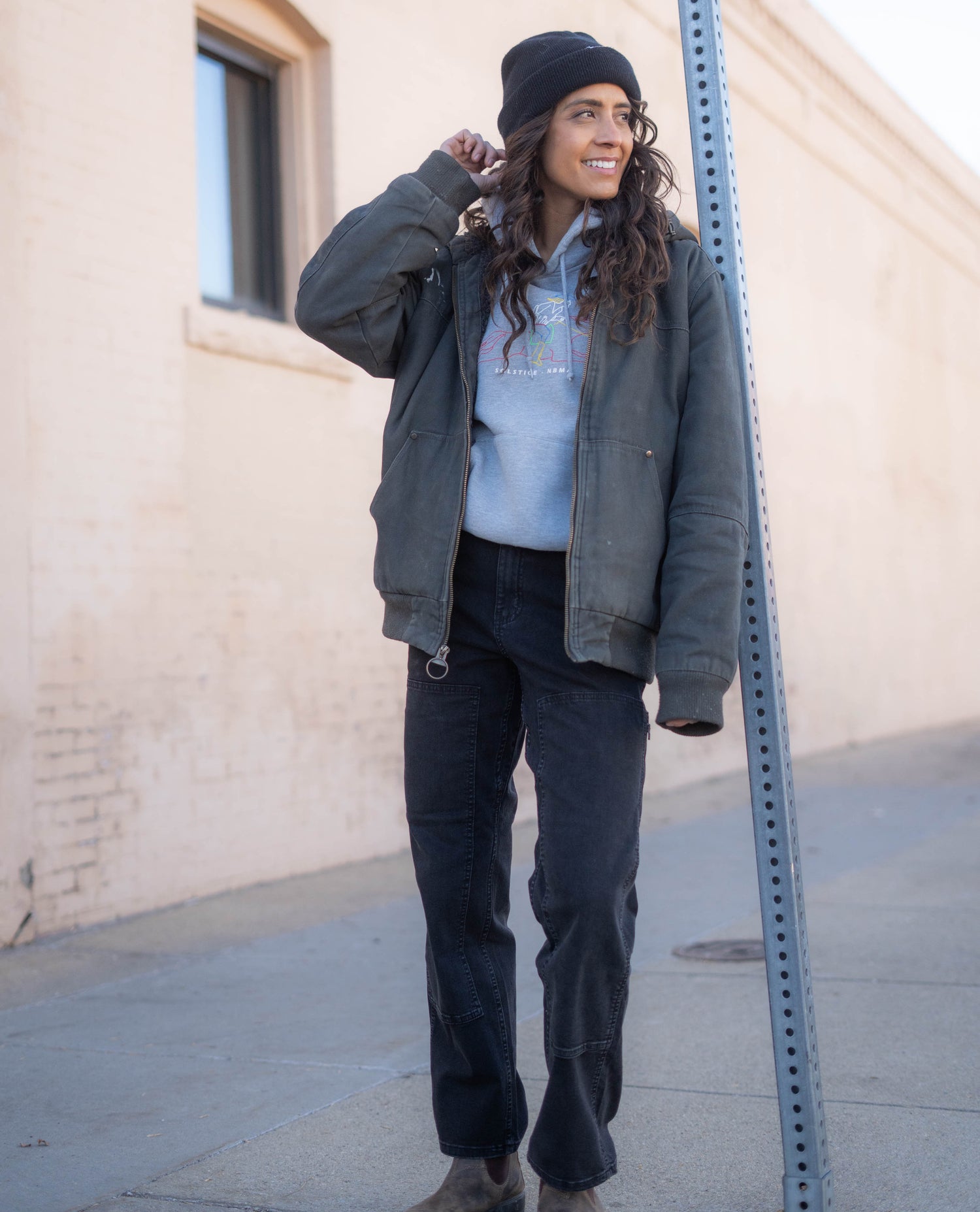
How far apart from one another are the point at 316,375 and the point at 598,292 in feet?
14.3

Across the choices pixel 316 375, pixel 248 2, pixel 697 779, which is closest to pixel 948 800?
pixel 697 779

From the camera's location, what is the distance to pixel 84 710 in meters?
5.40

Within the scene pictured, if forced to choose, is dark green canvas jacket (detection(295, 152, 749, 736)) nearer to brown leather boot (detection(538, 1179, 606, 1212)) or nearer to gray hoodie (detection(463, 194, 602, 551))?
gray hoodie (detection(463, 194, 602, 551))

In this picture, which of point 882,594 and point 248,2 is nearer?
point 248,2

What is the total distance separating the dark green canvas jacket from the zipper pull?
0.03 ft

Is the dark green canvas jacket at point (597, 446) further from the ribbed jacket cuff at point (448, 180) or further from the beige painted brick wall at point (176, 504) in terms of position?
the beige painted brick wall at point (176, 504)

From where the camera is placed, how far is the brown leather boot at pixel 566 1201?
2.39 metres

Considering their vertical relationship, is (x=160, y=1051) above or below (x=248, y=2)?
below

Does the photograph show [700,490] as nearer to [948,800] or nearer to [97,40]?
[97,40]

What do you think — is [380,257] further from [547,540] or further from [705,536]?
[705,536]

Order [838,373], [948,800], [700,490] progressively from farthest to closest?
[838,373] < [948,800] < [700,490]

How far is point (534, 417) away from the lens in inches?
98.7

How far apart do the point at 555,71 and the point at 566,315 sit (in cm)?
42

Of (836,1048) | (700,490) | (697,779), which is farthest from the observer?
(697,779)
